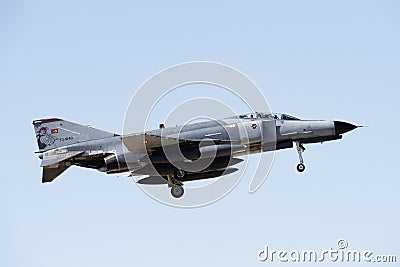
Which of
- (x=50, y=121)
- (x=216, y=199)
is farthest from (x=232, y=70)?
(x=50, y=121)

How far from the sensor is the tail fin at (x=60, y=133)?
37.8m

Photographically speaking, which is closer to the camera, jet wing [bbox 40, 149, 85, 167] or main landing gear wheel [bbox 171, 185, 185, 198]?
jet wing [bbox 40, 149, 85, 167]

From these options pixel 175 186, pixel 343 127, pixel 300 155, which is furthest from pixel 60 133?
pixel 343 127

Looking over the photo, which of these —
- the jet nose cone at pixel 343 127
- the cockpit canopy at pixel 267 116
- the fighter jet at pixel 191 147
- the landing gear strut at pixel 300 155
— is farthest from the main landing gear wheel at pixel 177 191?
the jet nose cone at pixel 343 127

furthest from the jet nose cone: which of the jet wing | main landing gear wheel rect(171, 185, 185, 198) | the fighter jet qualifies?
the jet wing

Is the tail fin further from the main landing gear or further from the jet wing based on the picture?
the main landing gear

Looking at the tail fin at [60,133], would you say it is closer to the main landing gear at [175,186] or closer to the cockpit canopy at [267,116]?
the main landing gear at [175,186]

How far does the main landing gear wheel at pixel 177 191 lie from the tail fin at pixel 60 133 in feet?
14.2

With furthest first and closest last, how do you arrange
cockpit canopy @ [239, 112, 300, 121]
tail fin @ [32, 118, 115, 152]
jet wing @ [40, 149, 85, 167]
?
tail fin @ [32, 118, 115, 152] → cockpit canopy @ [239, 112, 300, 121] → jet wing @ [40, 149, 85, 167]

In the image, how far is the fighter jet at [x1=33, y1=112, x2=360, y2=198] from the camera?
1411 inches

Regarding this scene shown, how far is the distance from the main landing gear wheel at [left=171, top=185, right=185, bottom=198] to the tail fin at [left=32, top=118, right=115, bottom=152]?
432 centimetres

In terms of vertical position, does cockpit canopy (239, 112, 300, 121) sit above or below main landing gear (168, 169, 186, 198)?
above

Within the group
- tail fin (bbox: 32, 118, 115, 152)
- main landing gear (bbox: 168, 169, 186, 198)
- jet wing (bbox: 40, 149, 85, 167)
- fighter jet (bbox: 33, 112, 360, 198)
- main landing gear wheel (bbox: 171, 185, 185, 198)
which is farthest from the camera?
tail fin (bbox: 32, 118, 115, 152)

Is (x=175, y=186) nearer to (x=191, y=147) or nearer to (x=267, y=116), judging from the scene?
(x=191, y=147)
